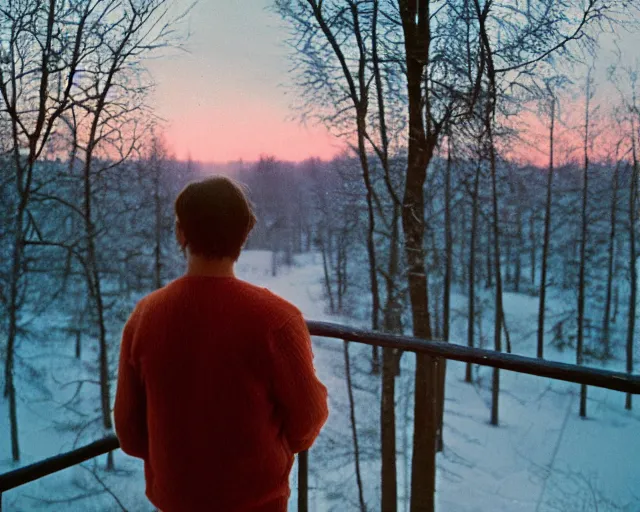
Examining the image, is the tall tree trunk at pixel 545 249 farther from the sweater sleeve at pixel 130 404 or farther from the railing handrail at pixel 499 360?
the sweater sleeve at pixel 130 404

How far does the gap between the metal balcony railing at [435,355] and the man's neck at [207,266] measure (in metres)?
0.73

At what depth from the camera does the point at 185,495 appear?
1.01m

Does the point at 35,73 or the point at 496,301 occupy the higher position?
the point at 35,73

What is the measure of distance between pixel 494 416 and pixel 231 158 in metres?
12.2

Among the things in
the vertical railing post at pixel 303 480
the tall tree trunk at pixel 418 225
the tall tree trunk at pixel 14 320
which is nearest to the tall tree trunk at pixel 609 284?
the tall tree trunk at pixel 418 225

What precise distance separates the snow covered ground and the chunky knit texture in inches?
199

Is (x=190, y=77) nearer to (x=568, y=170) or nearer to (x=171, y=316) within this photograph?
(x=171, y=316)

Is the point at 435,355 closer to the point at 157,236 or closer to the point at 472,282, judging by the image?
the point at 157,236

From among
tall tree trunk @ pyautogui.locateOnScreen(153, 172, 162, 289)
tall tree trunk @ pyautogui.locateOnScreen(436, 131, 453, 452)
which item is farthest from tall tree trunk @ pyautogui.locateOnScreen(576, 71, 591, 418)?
tall tree trunk @ pyautogui.locateOnScreen(153, 172, 162, 289)

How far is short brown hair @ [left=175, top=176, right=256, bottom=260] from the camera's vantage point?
0.99 m

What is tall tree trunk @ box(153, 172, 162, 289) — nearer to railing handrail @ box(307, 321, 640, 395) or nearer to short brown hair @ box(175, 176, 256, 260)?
railing handrail @ box(307, 321, 640, 395)

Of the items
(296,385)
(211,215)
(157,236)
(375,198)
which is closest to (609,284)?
(375,198)

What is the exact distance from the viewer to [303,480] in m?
1.85

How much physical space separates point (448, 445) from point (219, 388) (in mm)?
12474
